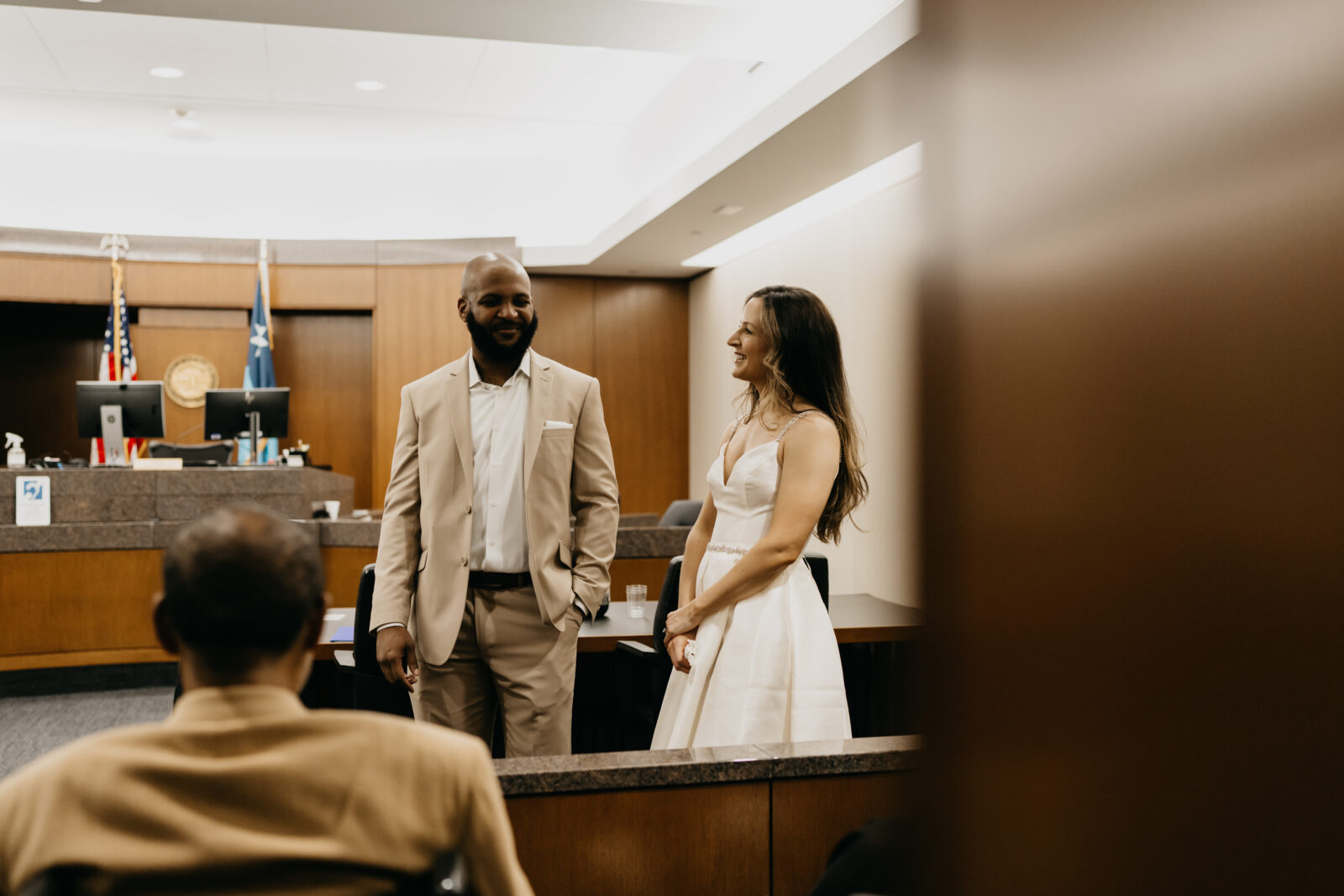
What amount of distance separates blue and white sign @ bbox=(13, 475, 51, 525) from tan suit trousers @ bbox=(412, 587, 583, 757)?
4.21m

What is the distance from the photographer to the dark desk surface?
2859mm

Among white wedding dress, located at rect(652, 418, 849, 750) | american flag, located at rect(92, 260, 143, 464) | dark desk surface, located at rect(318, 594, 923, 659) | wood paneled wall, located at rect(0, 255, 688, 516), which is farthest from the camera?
wood paneled wall, located at rect(0, 255, 688, 516)

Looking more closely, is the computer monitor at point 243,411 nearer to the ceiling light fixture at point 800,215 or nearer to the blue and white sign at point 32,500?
the blue and white sign at point 32,500

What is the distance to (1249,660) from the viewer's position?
13.0 inches

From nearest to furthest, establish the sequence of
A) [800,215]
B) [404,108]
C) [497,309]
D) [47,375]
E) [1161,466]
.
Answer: [1161,466] → [497,309] → [800,215] → [404,108] → [47,375]

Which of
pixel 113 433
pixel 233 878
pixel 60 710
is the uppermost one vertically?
pixel 113 433

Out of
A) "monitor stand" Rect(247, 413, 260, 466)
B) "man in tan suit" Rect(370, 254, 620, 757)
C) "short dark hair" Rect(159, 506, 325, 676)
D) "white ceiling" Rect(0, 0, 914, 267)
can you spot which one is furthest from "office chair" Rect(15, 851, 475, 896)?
"monitor stand" Rect(247, 413, 260, 466)

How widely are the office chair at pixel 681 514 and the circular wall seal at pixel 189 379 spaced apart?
407cm

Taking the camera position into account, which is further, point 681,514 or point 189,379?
point 189,379

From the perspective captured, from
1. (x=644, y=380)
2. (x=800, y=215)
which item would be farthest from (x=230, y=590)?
(x=644, y=380)

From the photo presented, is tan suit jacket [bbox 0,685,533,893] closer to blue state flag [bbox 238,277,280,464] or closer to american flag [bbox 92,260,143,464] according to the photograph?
blue state flag [bbox 238,277,280,464]

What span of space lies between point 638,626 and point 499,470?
1.07 metres

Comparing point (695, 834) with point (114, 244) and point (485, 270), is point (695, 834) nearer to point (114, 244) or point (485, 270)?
point (485, 270)

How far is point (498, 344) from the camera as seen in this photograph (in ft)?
7.23
